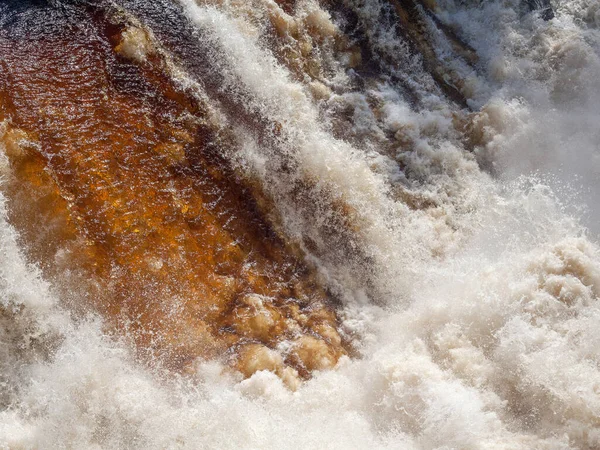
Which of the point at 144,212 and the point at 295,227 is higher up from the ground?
the point at 295,227

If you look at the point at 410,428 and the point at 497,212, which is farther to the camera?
the point at 497,212

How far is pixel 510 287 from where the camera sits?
3855 millimetres

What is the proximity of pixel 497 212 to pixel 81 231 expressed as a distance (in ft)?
11.4

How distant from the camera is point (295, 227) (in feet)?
14.3

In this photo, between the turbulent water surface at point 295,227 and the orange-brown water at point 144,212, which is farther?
the orange-brown water at point 144,212

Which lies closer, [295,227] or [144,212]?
[144,212]

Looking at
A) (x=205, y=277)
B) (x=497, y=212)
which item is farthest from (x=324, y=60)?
(x=205, y=277)

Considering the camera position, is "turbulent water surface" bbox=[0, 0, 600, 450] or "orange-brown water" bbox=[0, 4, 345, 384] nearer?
"turbulent water surface" bbox=[0, 0, 600, 450]

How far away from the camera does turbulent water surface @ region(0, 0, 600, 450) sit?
333 cm

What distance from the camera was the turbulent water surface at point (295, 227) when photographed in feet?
10.9

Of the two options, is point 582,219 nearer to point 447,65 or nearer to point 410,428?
point 447,65

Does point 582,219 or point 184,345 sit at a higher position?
point 582,219

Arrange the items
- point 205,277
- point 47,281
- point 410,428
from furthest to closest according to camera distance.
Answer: point 205,277 < point 47,281 < point 410,428

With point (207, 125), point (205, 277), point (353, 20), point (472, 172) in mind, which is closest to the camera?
point (205, 277)
